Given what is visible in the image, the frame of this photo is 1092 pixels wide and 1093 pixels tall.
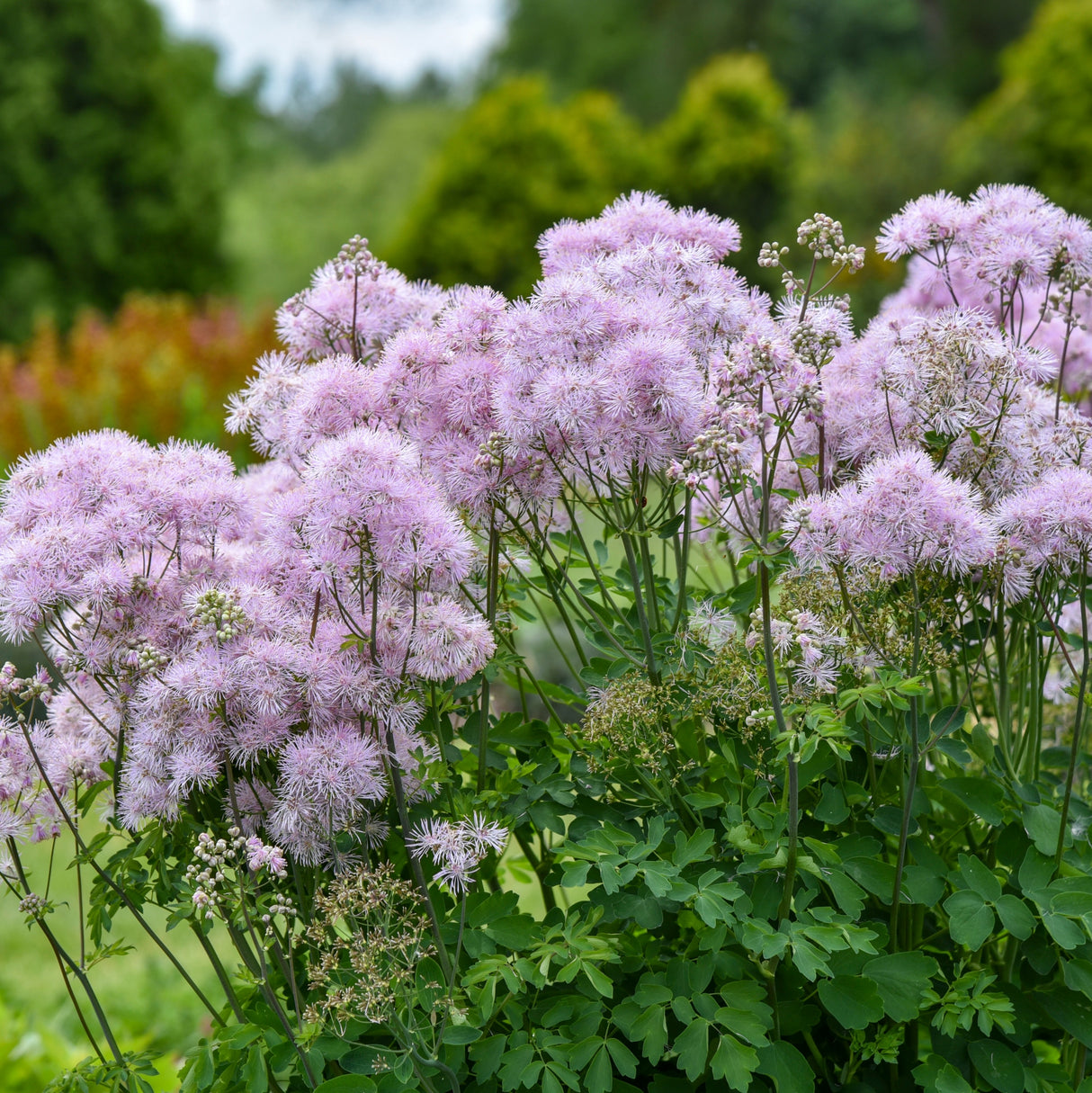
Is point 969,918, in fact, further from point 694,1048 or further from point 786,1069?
point 694,1048

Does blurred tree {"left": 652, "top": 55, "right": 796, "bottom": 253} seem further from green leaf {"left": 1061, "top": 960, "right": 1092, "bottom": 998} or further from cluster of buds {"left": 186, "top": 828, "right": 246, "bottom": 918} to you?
cluster of buds {"left": 186, "top": 828, "right": 246, "bottom": 918}

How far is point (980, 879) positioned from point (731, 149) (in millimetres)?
14319

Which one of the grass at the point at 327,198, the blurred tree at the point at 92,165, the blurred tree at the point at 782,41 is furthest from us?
the grass at the point at 327,198

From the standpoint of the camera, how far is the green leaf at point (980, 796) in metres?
2.04

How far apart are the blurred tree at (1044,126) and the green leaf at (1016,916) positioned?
13564 millimetres

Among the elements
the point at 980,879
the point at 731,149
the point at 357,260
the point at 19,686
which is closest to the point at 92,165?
the point at 731,149

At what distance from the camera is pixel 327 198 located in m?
29.0

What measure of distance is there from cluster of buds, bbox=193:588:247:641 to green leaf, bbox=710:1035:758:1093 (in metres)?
0.98

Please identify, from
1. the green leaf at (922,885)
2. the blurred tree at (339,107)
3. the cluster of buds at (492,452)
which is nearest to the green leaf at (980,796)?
the green leaf at (922,885)

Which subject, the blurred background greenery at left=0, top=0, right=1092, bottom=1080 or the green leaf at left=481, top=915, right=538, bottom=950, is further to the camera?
the blurred background greenery at left=0, top=0, right=1092, bottom=1080

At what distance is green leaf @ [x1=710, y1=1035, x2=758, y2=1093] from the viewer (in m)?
1.74

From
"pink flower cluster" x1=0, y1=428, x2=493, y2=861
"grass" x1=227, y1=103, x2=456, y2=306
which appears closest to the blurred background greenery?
"grass" x1=227, y1=103, x2=456, y2=306

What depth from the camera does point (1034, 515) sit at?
1.89 metres

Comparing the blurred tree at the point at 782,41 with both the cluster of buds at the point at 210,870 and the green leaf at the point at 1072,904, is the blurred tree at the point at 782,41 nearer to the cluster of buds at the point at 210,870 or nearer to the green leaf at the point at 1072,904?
the green leaf at the point at 1072,904
